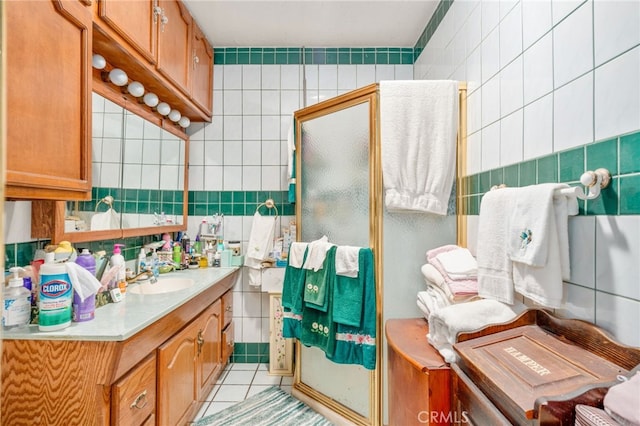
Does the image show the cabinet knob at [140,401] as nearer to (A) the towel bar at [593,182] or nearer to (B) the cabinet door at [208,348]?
(B) the cabinet door at [208,348]

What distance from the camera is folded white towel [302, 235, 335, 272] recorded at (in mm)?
1746

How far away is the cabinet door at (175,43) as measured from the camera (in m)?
1.75

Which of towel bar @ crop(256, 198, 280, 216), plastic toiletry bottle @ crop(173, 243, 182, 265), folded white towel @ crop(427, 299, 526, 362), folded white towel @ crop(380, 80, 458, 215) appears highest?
folded white towel @ crop(380, 80, 458, 215)

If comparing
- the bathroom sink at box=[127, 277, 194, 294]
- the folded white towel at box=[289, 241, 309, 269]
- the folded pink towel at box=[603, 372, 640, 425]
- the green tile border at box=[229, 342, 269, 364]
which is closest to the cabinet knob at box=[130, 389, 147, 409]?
the bathroom sink at box=[127, 277, 194, 294]

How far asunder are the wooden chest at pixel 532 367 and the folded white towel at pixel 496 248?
0.38 ft

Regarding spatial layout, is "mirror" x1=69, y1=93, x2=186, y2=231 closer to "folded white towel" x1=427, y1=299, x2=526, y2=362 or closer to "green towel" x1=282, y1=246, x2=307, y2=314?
"green towel" x1=282, y1=246, x2=307, y2=314

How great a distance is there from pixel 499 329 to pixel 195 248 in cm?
205

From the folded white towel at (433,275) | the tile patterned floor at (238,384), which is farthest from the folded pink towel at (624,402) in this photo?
the tile patterned floor at (238,384)

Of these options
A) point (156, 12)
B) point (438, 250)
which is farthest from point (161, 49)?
point (438, 250)

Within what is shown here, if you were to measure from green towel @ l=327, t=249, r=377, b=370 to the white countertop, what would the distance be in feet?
2.66

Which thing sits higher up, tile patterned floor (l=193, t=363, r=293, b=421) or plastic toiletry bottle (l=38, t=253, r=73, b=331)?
plastic toiletry bottle (l=38, t=253, r=73, b=331)

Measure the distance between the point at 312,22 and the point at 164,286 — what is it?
201cm

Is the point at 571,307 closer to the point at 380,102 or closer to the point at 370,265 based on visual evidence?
the point at 370,265

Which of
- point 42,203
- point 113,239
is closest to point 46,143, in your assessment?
point 42,203
